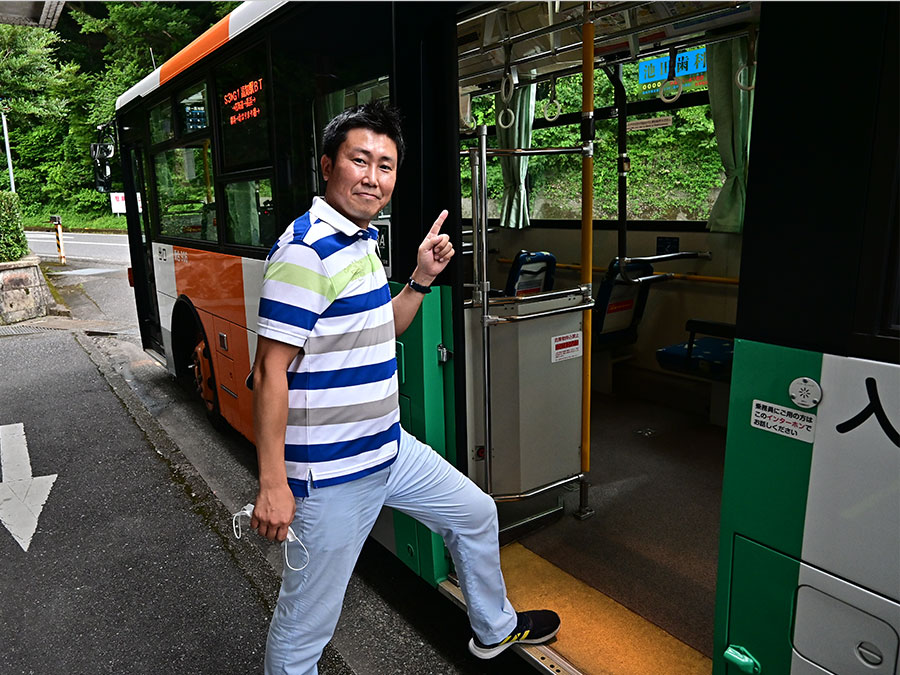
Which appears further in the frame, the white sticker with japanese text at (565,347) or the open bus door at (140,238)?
the open bus door at (140,238)

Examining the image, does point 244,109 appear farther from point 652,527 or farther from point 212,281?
point 652,527

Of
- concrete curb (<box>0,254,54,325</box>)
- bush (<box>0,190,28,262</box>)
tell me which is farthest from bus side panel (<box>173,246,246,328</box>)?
bush (<box>0,190,28,262</box>)

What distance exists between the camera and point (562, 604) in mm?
2707

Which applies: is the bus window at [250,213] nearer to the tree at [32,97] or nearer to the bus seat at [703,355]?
the bus seat at [703,355]

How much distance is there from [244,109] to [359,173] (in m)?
1.98

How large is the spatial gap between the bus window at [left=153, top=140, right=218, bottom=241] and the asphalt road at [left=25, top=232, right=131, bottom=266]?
12884mm

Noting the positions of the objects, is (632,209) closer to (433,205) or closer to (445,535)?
(433,205)

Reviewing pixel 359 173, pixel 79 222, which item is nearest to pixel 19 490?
pixel 359 173

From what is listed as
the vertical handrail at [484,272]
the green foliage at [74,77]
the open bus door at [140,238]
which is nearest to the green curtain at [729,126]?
the vertical handrail at [484,272]

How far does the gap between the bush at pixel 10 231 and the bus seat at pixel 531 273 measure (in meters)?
9.52

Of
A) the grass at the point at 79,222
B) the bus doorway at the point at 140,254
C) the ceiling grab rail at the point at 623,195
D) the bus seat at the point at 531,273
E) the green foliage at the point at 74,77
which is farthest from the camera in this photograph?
the grass at the point at 79,222

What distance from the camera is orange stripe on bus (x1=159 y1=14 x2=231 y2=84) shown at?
375cm

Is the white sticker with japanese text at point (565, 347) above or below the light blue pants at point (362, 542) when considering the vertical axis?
above

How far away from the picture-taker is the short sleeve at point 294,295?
181cm
